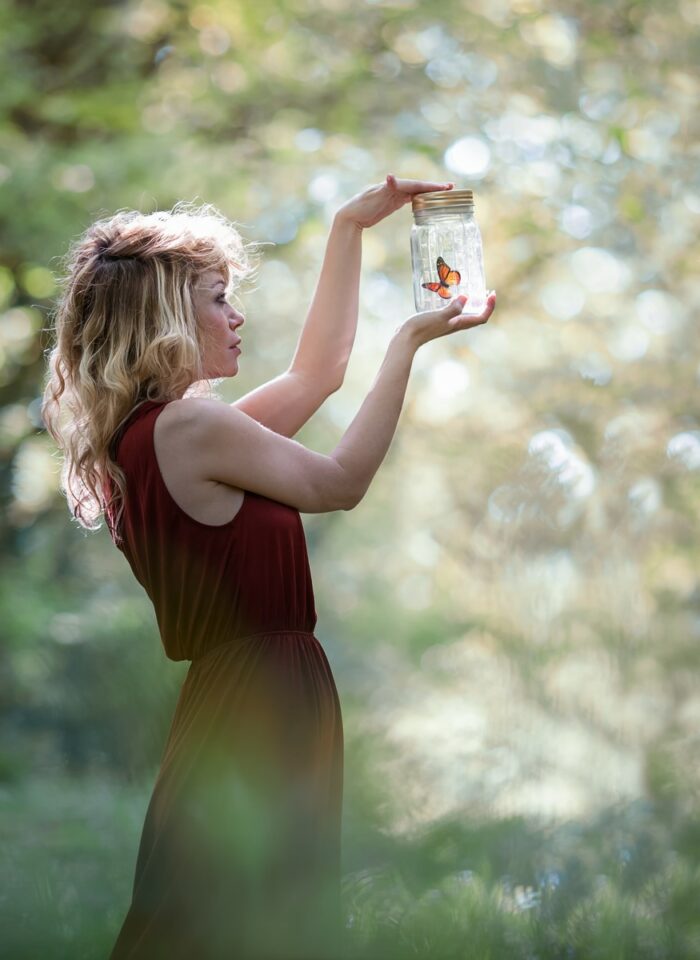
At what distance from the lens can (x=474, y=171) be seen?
392 centimetres

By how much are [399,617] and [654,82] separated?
2.12 m

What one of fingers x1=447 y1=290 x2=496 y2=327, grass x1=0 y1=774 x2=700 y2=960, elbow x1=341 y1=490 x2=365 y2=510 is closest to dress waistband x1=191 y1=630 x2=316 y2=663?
elbow x1=341 y1=490 x2=365 y2=510

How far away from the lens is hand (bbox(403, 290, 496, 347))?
4.75 ft

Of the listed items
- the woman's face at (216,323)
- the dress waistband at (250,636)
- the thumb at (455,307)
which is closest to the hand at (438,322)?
the thumb at (455,307)

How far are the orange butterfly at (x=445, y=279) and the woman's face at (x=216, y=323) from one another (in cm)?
28

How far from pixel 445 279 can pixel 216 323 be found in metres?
0.32

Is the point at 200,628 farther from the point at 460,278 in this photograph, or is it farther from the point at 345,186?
the point at 345,186

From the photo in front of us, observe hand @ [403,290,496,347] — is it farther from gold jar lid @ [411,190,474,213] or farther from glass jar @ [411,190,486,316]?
gold jar lid @ [411,190,474,213]

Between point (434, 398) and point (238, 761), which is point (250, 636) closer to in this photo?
point (238, 761)

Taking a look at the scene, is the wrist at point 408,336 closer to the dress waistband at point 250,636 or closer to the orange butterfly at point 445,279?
the orange butterfly at point 445,279

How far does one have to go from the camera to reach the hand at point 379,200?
63.2 inches

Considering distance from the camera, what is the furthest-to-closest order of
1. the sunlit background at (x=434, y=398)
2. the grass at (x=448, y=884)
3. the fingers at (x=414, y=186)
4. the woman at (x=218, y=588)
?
1. the sunlit background at (x=434, y=398)
2. the grass at (x=448, y=884)
3. the fingers at (x=414, y=186)
4. the woman at (x=218, y=588)

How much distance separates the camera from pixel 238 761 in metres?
1.41

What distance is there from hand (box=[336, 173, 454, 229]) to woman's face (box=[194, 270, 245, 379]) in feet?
0.90
